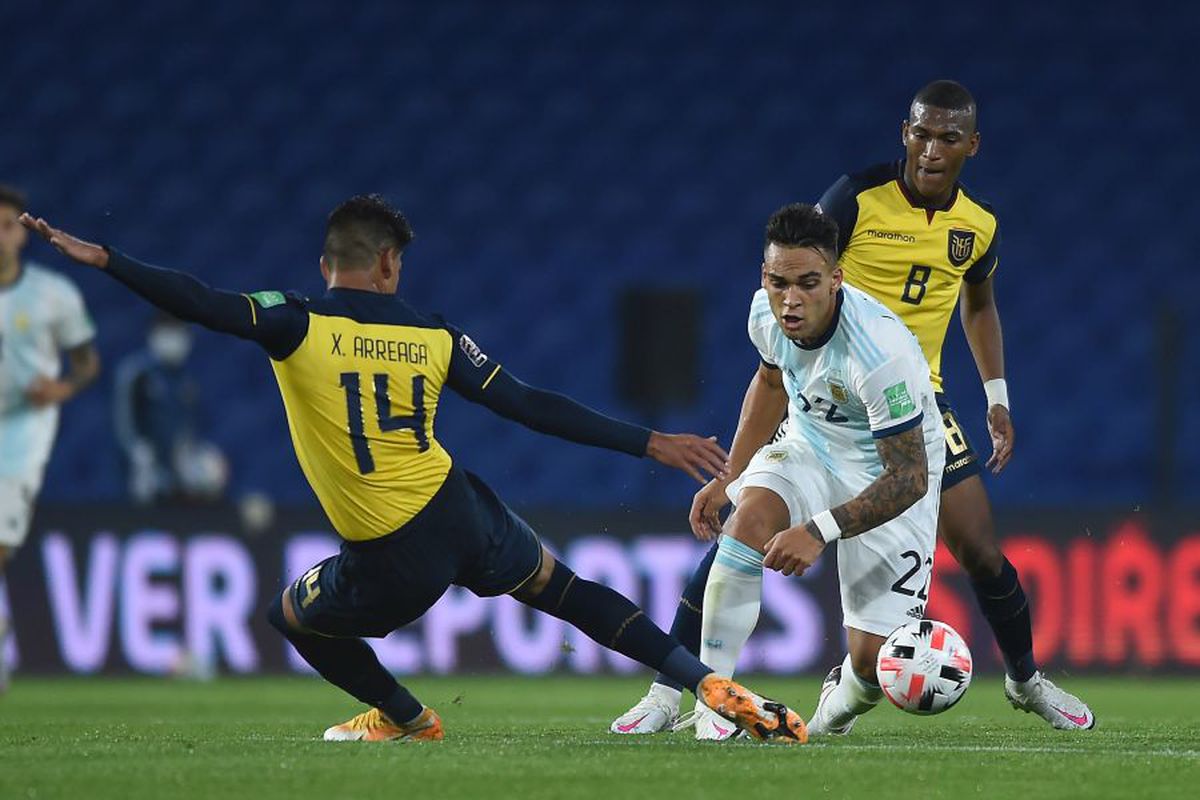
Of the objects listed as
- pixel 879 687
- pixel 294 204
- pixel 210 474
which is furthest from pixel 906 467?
pixel 294 204

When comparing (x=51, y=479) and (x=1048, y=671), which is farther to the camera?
(x=51, y=479)

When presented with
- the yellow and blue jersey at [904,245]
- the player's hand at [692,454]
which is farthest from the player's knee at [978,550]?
the player's hand at [692,454]

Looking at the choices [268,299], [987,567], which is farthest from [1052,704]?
[268,299]

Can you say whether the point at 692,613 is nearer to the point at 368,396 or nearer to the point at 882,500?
the point at 882,500

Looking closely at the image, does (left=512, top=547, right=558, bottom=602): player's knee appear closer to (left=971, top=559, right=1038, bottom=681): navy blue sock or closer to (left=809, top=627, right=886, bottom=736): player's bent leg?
(left=809, top=627, right=886, bottom=736): player's bent leg

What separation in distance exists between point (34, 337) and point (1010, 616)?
455 cm

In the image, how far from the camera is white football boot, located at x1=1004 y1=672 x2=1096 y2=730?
622 cm

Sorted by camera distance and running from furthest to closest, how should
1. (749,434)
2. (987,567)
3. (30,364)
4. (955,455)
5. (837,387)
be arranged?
(30,364) < (987,567) < (955,455) < (749,434) < (837,387)

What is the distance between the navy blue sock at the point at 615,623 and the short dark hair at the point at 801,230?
1.03m

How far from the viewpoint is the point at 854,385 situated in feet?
17.4

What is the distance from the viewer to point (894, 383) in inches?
204

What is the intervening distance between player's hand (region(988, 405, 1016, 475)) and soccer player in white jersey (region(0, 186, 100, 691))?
4046mm

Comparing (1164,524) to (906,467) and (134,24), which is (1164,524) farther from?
(134,24)

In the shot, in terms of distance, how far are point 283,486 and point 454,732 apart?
7020 millimetres
